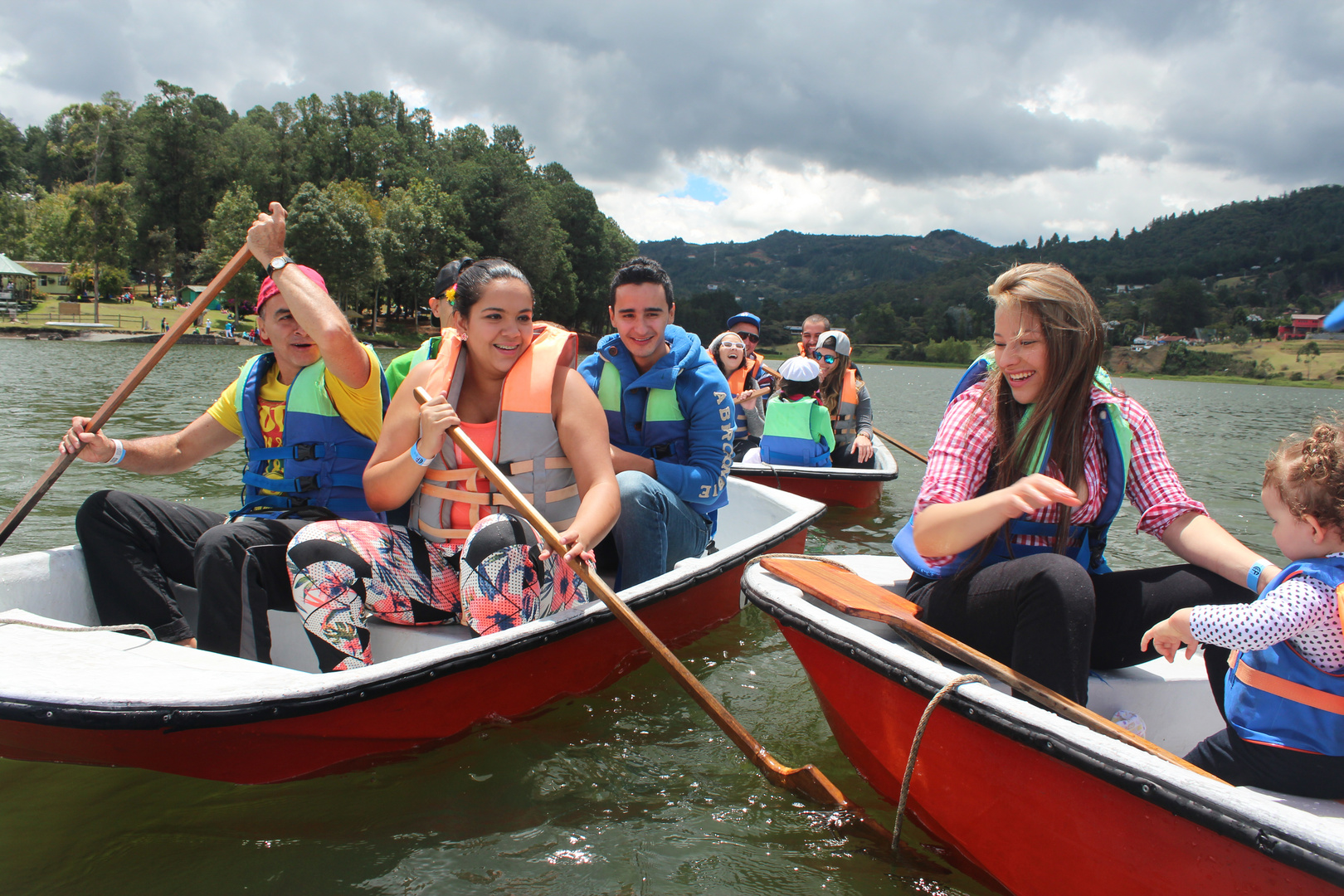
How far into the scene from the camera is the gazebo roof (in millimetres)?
43250

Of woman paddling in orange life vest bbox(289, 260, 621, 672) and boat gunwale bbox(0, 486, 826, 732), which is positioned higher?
woman paddling in orange life vest bbox(289, 260, 621, 672)

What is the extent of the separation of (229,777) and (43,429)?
35.7ft

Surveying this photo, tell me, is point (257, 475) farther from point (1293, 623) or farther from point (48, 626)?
point (1293, 623)

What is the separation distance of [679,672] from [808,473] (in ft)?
15.0

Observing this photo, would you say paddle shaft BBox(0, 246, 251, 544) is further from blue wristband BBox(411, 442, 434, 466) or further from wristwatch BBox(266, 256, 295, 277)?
blue wristband BBox(411, 442, 434, 466)

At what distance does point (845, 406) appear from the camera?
7914 mm

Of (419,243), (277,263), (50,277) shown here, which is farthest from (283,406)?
(50,277)

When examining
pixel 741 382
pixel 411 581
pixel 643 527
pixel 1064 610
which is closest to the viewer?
pixel 1064 610

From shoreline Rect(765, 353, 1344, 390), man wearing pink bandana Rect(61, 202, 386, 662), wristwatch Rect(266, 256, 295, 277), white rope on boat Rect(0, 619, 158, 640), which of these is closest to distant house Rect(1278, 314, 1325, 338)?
shoreline Rect(765, 353, 1344, 390)

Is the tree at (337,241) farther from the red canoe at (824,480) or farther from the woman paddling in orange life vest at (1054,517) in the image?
the woman paddling in orange life vest at (1054,517)

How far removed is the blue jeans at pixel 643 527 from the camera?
3.32m

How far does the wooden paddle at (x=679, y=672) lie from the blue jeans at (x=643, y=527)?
675mm

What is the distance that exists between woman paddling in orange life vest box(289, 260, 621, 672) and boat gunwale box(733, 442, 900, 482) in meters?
3.92

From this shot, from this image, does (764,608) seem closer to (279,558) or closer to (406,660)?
(406,660)
